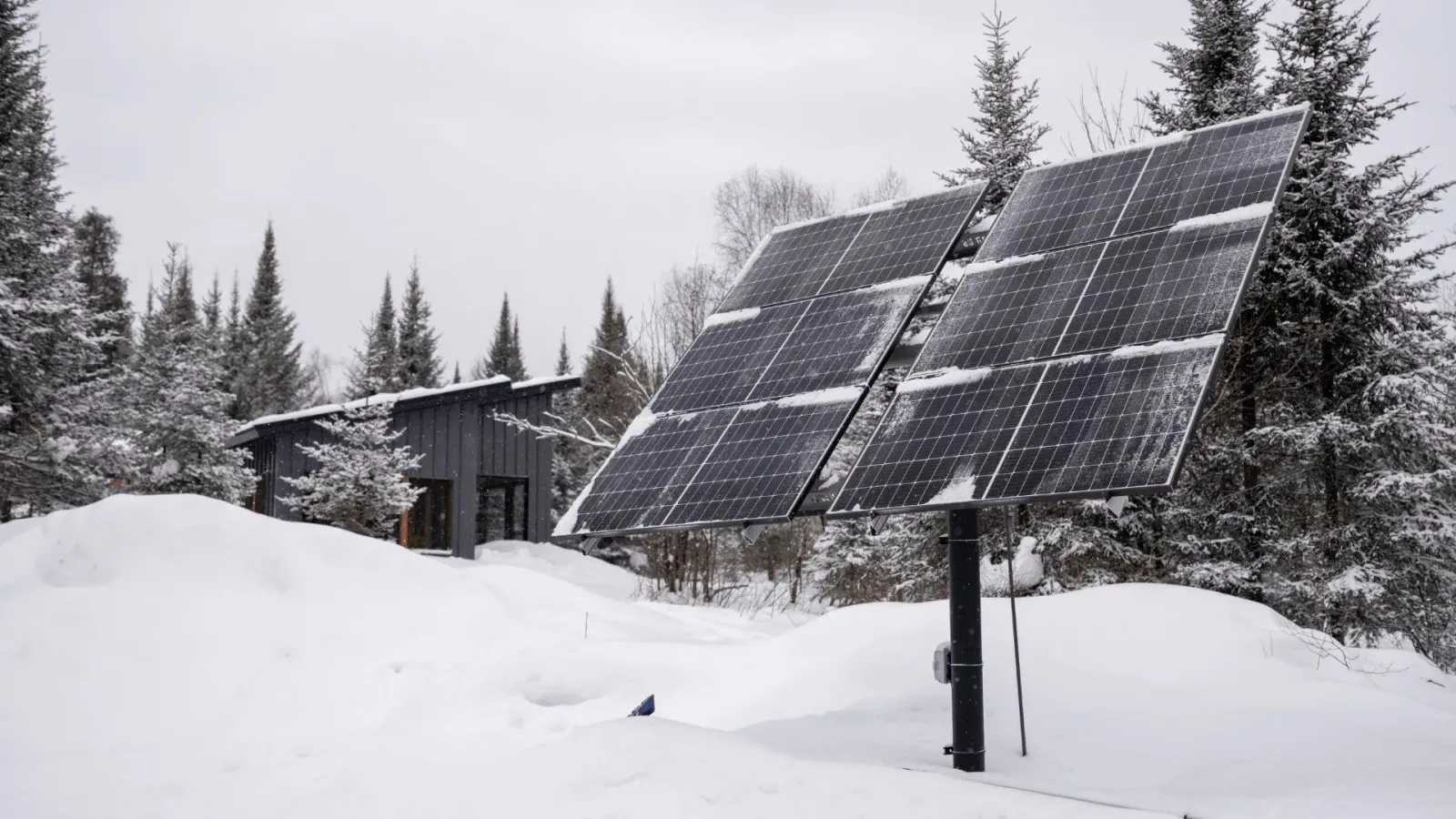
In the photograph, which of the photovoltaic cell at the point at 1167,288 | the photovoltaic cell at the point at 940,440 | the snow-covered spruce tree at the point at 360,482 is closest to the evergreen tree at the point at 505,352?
the snow-covered spruce tree at the point at 360,482

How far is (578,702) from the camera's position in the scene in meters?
10.4

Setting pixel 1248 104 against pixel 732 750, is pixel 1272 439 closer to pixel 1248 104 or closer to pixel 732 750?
pixel 1248 104

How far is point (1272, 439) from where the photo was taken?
17375 mm

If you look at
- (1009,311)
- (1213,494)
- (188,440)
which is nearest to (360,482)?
(188,440)

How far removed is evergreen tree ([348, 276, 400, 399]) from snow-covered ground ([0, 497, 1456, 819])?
13.0m

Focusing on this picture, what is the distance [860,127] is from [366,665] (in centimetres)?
4221

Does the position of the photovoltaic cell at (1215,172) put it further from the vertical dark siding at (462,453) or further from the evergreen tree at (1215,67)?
the vertical dark siding at (462,453)

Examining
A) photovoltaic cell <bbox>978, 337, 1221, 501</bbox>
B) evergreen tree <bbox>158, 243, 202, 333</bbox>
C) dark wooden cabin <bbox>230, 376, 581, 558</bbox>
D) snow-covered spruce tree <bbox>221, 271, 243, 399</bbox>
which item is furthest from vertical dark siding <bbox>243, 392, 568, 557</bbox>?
snow-covered spruce tree <bbox>221, 271, 243, 399</bbox>

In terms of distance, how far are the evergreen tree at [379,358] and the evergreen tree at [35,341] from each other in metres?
5.83

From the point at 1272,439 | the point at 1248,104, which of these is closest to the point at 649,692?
the point at 1272,439

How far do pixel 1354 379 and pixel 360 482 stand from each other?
18.9m

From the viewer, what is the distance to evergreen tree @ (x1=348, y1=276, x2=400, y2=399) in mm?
25453

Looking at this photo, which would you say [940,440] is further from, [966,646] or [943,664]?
[943,664]

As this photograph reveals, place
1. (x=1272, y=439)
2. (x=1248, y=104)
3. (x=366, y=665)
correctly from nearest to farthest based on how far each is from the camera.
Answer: (x=366, y=665) → (x=1272, y=439) → (x=1248, y=104)
